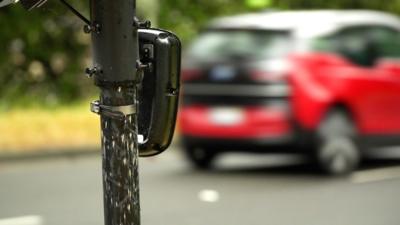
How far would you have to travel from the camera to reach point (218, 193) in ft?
30.4

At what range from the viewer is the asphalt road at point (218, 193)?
7.87 meters

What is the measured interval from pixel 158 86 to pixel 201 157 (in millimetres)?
8346

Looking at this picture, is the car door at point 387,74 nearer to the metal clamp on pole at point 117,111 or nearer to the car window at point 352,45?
the car window at point 352,45

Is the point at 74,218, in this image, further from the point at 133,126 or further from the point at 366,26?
the point at 133,126

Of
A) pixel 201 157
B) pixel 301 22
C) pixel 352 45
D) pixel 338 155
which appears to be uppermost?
pixel 301 22

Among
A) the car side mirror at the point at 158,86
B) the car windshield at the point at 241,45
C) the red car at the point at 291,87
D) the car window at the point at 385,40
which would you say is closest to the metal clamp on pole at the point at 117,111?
the car side mirror at the point at 158,86

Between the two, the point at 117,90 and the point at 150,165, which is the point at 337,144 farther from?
the point at 117,90

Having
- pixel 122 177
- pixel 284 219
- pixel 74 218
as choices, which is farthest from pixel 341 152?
pixel 122 177

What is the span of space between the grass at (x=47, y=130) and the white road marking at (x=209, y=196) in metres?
3.40

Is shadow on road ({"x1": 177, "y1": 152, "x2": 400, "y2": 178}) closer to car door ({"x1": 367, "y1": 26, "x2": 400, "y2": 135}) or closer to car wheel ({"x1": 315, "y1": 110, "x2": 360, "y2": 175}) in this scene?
car wheel ({"x1": 315, "y1": 110, "x2": 360, "y2": 175})

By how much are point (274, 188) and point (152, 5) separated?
187 inches

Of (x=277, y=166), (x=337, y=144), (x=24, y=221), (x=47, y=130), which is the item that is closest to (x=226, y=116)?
(x=337, y=144)

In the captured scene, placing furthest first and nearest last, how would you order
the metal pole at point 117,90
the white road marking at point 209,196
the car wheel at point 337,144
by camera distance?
the car wheel at point 337,144
the white road marking at point 209,196
the metal pole at point 117,90

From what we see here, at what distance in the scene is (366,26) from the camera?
35.5 ft
